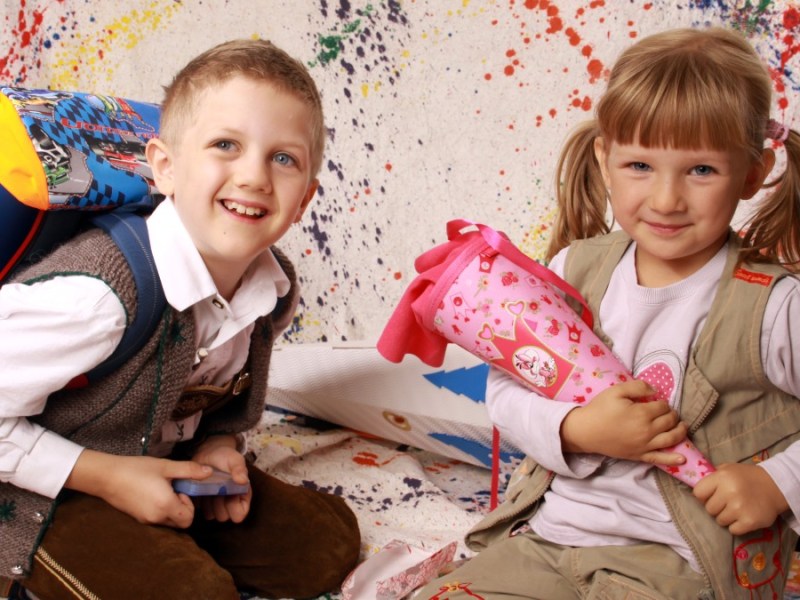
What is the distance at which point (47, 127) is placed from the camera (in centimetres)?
108

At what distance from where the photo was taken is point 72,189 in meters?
1.06

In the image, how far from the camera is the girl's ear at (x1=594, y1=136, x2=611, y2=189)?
0.98 m

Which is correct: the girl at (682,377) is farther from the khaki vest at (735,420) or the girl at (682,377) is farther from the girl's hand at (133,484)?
the girl's hand at (133,484)

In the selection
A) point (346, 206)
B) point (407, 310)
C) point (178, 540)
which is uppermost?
point (407, 310)

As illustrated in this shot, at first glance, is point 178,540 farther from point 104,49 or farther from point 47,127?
point 104,49

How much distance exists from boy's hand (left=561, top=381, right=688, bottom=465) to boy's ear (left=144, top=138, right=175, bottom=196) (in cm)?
54

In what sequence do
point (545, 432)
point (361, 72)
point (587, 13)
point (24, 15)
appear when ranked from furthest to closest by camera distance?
point (24, 15), point (361, 72), point (587, 13), point (545, 432)

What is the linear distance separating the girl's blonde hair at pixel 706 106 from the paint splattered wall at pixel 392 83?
0.62 meters

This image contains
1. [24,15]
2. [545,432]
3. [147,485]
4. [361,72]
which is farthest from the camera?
[24,15]

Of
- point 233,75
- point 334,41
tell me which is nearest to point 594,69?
point 334,41

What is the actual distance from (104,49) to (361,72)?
0.60 metres

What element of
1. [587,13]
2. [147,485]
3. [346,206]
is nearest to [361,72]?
[346,206]

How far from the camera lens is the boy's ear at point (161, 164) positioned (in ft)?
3.62

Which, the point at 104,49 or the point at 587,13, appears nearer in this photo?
the point at 587,13
